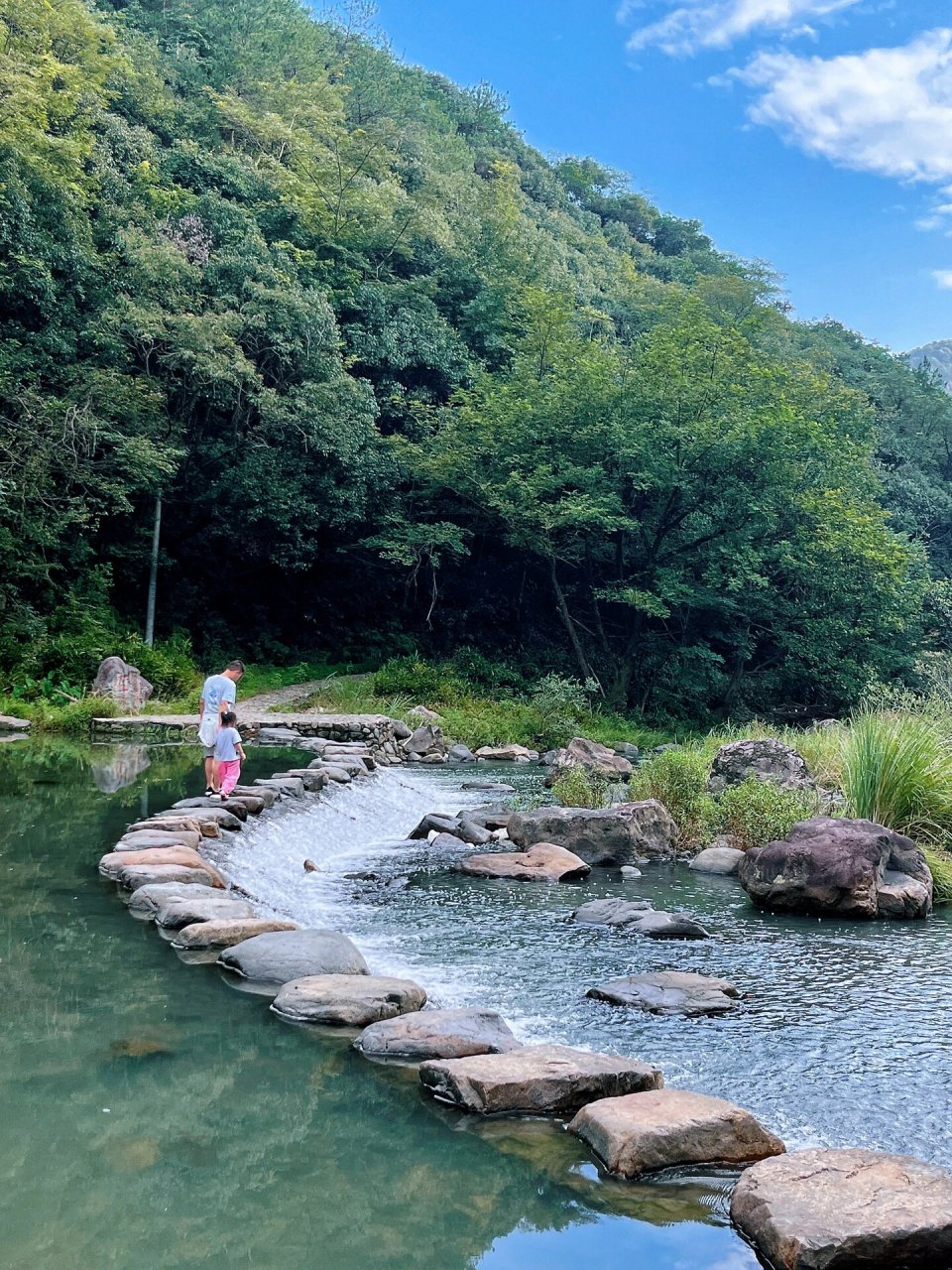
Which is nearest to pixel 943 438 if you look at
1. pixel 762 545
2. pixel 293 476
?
pixel 762 545

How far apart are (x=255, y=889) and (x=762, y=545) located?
18810 millimetres

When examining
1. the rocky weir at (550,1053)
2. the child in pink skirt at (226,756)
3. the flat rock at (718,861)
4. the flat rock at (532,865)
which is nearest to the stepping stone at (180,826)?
the rocky weir at (550,1053)

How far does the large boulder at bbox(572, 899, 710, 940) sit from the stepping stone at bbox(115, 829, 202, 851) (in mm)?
3038

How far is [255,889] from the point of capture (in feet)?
23.5

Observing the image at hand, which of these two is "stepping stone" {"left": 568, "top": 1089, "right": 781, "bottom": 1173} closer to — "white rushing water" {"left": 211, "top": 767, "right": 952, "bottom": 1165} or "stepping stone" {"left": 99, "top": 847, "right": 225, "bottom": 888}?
"white rushing water" {"left": 211, "top": 767, "right": 952, "bottom": 1165}

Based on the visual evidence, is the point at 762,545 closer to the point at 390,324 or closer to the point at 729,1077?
the point at 390,324

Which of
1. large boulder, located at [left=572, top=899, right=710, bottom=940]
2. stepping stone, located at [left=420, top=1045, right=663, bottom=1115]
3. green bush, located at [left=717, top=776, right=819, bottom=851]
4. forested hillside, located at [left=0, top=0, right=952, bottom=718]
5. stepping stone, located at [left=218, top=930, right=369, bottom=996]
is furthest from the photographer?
forested hillside, located at [left=0, top=0, right=952, bottom=718]

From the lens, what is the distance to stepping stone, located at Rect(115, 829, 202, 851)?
284 inches

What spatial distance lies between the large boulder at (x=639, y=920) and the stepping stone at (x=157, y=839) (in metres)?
3.04

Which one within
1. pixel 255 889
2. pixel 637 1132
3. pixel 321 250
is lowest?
pixel 255 889

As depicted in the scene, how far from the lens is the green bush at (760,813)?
914 cm

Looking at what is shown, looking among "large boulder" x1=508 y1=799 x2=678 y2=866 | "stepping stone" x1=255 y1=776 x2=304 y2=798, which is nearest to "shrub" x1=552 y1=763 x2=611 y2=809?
"large boulder" x1=508 y1=799 x2=678 y2=866

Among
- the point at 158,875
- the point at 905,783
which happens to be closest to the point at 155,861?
the point at 158,875

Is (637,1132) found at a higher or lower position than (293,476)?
lower
